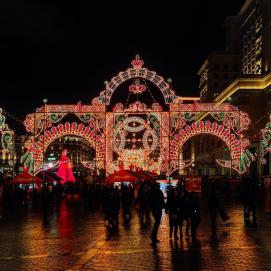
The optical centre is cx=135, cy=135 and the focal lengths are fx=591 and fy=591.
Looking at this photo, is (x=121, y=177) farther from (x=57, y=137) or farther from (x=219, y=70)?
(x=219, y=70)

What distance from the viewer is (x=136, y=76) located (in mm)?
38688

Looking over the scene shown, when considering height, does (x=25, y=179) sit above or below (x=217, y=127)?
below

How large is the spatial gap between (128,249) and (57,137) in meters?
26.0

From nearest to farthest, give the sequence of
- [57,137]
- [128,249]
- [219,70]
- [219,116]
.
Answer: [128,249] < [219,116] < [57,137] < [219,70]

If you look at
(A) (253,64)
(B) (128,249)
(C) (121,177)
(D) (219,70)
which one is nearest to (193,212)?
(B) (128,249)

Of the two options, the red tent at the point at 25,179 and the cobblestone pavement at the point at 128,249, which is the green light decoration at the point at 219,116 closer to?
the red tent at the point at 25,179

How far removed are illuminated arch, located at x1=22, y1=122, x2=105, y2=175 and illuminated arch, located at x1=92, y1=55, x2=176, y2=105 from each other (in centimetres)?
223

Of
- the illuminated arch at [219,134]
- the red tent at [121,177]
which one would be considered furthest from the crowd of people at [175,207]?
the illuminated arch at [219,134]

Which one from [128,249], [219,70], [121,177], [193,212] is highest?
[219,70]

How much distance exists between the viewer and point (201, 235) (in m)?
17.9

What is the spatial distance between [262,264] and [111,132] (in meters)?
29.1

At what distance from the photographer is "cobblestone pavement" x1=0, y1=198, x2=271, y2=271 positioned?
11.9 metres

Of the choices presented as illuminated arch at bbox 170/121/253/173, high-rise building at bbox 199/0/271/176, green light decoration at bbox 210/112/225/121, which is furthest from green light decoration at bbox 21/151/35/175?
high-rise building at bbox 199/0/271/176

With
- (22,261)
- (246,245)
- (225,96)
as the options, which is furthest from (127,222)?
(225,96)
